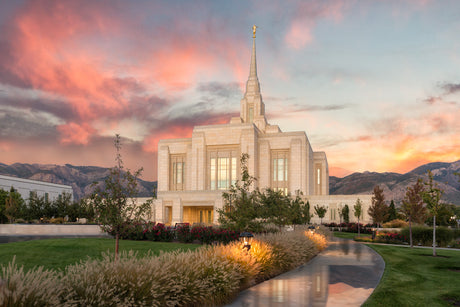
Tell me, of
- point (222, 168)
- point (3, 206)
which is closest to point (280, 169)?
point (222, 168)

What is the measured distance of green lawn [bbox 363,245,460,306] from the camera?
9359mm

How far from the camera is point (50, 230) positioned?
3070 centimetres

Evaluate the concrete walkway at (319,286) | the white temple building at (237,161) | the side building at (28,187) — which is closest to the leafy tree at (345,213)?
the white temple building at (237,161)

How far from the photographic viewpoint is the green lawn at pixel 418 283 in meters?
9.36

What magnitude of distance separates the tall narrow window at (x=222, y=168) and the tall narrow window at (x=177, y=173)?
7.19 m

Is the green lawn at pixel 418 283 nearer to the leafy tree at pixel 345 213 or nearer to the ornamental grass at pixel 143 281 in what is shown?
the ornamental grass at pixel 143 281

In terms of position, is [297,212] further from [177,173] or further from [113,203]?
[177,173]

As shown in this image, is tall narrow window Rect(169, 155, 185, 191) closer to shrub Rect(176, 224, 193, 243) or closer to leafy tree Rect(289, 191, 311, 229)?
leafy tree Rect(289, 191, 311, 229)

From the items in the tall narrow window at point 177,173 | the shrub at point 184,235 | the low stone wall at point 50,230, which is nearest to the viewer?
the shrub at point 184,235

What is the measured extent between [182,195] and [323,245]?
33.0 m

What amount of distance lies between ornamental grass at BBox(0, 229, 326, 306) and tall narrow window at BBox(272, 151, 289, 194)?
2312 inches

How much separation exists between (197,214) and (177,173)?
854 inches

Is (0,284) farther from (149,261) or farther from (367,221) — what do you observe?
(367,221)

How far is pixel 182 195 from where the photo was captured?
52.8 metres
